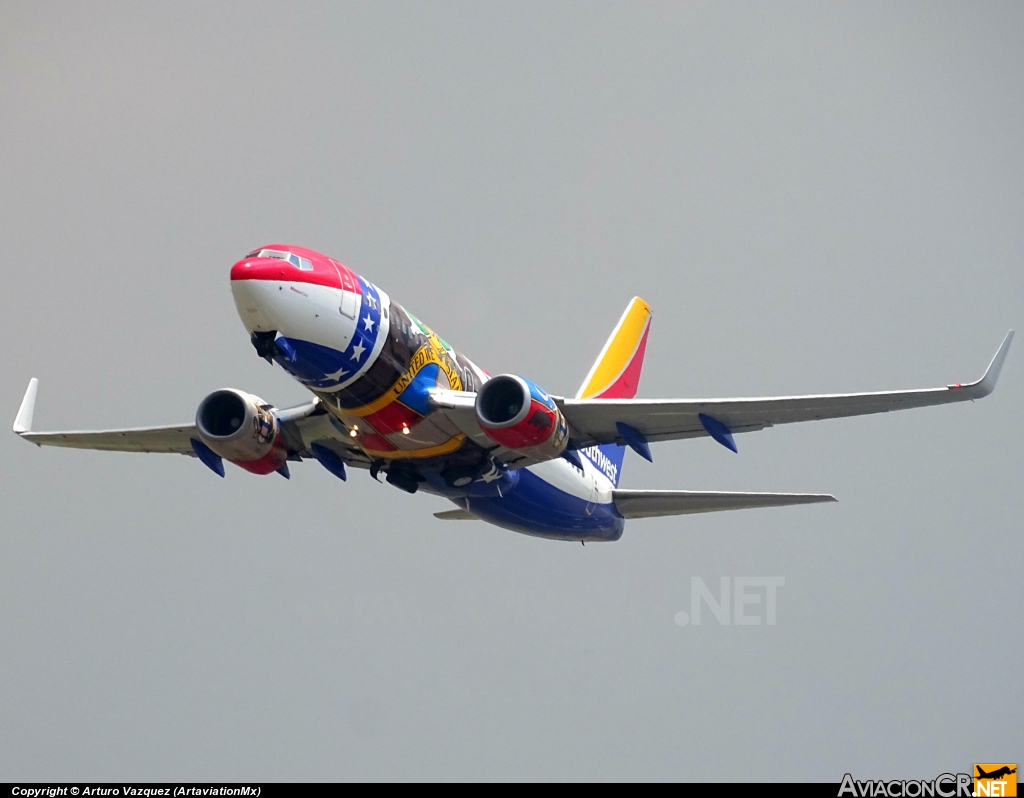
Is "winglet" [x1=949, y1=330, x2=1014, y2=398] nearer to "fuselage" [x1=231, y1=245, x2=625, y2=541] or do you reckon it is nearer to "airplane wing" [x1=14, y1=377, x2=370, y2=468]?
"fuselage" [x1=231, y1=245, x2=625, y2=541]

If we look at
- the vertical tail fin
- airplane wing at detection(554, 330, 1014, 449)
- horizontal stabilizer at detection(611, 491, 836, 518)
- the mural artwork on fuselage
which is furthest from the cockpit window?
the vertical tail fin

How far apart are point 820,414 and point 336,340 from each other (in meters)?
12.0

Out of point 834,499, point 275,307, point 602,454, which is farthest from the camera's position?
point 602,454

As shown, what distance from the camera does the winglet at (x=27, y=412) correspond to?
37281mm

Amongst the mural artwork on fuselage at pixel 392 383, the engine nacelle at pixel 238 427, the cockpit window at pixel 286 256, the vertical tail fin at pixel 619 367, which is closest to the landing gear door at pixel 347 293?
the mural artwork on fuselage at pixel 392 383

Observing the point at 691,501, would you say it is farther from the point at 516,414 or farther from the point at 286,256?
the point at 286,256

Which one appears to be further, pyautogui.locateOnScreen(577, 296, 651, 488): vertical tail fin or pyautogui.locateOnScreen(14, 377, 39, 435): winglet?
pyautogui.locateOnScreen(577, 296, 651, 488): vertical tail fin

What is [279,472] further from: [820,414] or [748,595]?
[748,595]

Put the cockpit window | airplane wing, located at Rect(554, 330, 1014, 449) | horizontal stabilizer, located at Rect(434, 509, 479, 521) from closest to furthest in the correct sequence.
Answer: the cockpit window → airplane wing, located at Rect(554, 330, 1014, 449) → horizontal stabilizer, located at Rect(434, 509, 479, 521)

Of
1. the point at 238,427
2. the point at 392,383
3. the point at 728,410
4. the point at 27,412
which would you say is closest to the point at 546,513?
the point at 728,410

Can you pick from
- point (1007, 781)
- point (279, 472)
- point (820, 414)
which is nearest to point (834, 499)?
point (820, 414)

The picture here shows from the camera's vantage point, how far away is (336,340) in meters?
28.4

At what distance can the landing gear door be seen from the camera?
93.6 ft

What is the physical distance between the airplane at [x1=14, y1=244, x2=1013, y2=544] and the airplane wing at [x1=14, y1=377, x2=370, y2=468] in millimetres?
58
